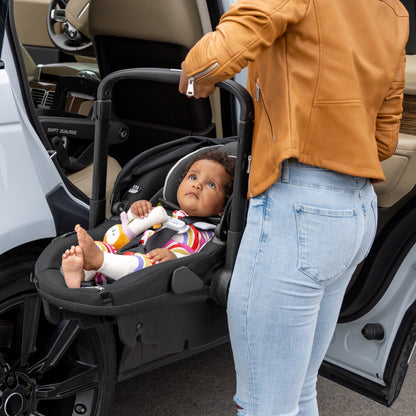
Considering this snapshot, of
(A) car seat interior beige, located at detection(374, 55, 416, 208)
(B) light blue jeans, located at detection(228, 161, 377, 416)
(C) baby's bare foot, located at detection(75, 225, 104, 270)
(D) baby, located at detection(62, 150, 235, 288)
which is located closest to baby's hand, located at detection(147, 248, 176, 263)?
(D) baby, located at detection(62, 150, 235, 288)

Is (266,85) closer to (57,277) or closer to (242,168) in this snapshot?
(242,168)

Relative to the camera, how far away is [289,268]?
1.36 metres

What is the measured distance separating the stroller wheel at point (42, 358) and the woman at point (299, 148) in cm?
62

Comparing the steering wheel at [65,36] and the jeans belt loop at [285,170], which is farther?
the steering wheel at [65,36]

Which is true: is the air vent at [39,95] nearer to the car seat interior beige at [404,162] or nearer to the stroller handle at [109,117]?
the stroller handle at [109,117]

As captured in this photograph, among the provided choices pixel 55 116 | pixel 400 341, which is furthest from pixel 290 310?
pixel 55 116

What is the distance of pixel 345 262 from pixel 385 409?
4.61ft

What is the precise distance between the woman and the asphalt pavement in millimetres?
1039

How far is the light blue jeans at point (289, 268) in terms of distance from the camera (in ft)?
4.40

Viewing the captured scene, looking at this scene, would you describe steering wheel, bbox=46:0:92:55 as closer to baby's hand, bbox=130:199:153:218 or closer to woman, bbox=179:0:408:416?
baby's hand, bbox=130:199:153:218

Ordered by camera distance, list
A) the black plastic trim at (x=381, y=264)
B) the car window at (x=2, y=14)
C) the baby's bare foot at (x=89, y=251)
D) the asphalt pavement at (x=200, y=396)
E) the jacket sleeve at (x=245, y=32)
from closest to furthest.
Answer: the jacket sleeve at (x=245, y=32), the baby's bare foot at (x=89, y=251), the car window at (x=2, y=14), the black plastic trim at (x=381, y=264), the asphalt pavement at (x=200, y=396)

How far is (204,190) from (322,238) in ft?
2.16

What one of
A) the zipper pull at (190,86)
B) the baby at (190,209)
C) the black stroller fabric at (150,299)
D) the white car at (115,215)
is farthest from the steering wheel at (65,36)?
the zipper pull at (190,86)

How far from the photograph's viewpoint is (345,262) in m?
1.40
